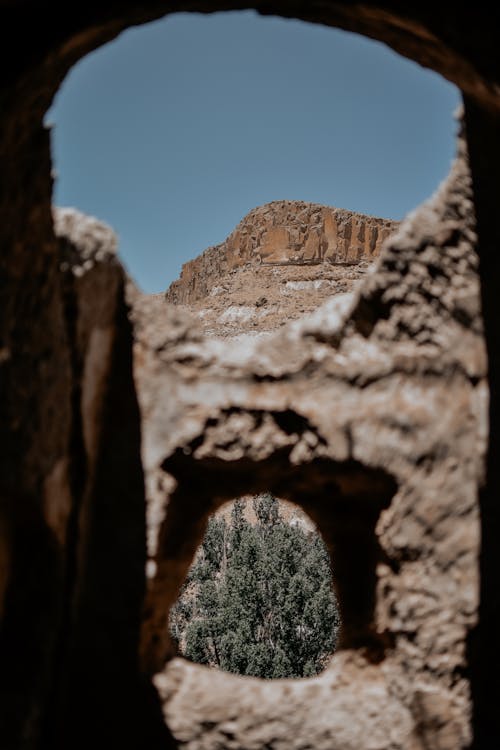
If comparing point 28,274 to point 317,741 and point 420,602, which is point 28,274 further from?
point 317,741

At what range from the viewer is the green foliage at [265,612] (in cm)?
1223

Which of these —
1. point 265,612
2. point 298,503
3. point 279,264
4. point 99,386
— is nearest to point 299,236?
point 279,264

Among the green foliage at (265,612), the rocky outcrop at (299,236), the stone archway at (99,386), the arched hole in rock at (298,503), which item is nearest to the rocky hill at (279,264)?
the rocky outcrop at (299,236)

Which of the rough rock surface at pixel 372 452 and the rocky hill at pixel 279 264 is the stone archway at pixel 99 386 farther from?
the rocky hill at pixel 279 264

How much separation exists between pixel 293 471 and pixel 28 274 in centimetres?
194

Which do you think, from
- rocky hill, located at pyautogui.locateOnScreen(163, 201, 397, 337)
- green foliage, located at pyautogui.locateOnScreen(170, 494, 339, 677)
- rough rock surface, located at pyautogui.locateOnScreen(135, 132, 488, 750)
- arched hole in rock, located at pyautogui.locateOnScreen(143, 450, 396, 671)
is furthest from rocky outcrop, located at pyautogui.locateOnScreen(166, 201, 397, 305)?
rough rock surface, located at pyautogui.locateOnScreen(135, 132, 488, 750)

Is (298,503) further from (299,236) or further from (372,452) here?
(299,236)

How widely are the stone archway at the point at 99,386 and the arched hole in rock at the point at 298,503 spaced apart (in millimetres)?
239

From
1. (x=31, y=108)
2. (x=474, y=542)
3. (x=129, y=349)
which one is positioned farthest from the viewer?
(x=129, y=349)

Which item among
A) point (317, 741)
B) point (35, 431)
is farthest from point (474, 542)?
point (35, 431)

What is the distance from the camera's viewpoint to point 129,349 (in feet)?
12.0

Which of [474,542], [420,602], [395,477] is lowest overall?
[420,602]

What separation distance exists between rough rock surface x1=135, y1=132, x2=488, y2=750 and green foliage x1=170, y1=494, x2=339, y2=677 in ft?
29.0

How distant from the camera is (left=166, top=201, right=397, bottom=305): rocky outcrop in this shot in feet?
130
